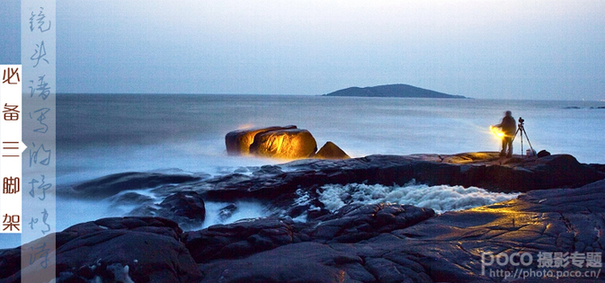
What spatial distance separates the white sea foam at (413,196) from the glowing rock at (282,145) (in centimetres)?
450

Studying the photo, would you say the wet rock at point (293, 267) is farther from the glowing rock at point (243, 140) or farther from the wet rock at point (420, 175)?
the glowing rock at point (243, 140)

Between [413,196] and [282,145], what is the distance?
6.50 metres

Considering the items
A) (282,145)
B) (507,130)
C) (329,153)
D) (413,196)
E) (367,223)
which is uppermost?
(507,130)

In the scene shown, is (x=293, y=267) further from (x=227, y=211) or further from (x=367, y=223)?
(x=227, y=211)

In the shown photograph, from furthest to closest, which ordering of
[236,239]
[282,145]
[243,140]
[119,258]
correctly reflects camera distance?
[243,140] < [282,145] < [236,239] < [119,258]

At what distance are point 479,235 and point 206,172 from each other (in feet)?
29.0

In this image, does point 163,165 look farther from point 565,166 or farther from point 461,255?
point 565,166

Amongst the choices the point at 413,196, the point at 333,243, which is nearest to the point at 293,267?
the point at 333,243

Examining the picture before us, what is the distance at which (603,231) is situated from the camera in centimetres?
489

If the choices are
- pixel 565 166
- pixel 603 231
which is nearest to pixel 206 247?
pixel 603 231

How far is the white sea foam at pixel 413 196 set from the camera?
769 centimetres

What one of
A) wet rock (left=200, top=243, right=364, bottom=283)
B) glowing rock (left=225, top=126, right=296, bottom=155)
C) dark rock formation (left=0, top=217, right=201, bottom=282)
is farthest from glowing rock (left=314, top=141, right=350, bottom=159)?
dark rock formation (left=0, top=217, right=201, bottom=282)

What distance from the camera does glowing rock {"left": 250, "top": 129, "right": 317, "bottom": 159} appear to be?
45.2 ft

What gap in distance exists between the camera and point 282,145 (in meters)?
13.9
